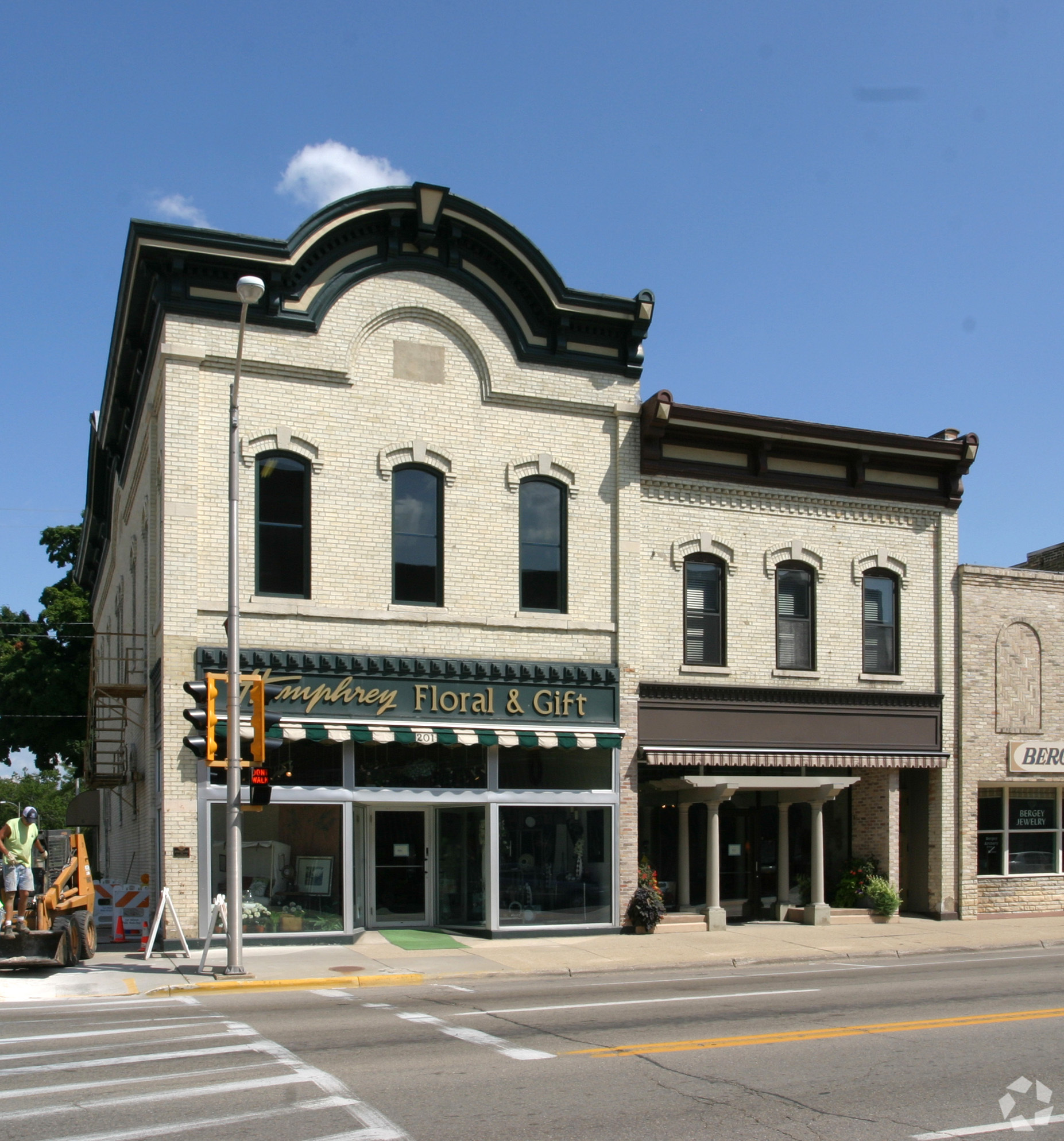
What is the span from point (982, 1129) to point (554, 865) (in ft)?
43.5

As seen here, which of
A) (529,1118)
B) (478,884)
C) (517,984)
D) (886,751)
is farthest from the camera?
(886,751)

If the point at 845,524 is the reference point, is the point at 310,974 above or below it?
below

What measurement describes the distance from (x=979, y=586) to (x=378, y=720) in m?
12.5

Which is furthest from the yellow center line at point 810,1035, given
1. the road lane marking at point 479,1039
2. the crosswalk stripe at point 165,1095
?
the crosswalk stripe at point 165,1095

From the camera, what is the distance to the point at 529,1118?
775 cm

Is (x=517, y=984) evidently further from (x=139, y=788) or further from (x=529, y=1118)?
(x=139, y=788)

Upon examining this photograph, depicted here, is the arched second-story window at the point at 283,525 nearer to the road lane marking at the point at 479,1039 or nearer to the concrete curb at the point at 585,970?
the concrete curb at the point at 585,970

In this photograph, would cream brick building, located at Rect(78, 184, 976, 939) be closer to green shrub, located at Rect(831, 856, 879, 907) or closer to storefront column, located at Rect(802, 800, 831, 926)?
storefront column, located at Rect(802, 800, 831, 926)

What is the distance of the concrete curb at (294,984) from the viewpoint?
14461mm

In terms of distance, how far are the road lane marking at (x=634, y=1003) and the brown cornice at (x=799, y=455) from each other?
10447mm

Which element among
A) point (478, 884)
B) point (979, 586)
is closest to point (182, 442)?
point (478, 884)

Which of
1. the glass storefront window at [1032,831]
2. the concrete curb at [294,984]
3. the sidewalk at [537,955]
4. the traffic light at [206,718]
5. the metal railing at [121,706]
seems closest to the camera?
the concrete curb at [294,984]

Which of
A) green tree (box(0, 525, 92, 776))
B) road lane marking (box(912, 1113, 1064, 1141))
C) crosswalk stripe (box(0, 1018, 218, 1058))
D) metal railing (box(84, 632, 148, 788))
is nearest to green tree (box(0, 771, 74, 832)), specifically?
green tree (box(0, 525, 92, 776))

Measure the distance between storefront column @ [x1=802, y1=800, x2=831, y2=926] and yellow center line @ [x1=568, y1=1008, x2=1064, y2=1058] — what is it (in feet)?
32.8
